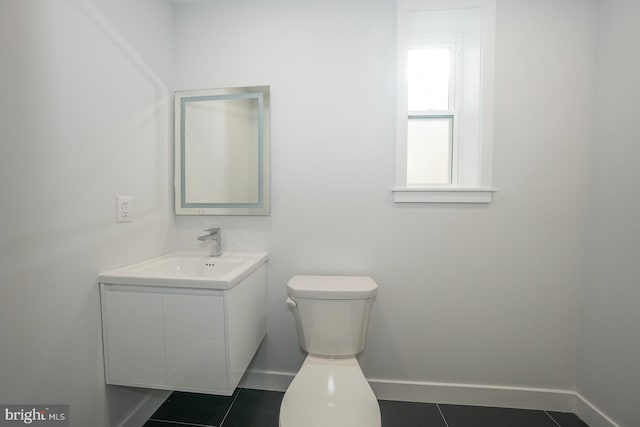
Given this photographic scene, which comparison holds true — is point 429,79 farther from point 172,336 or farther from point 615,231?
point 172,336

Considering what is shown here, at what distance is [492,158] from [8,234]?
6.54 ft

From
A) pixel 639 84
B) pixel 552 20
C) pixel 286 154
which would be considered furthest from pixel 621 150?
pixel 286 154

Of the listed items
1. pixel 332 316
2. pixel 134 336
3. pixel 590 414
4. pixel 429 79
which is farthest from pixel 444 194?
pixel 134 336

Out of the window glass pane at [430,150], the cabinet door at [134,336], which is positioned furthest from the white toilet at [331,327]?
the window glass pane at [430,150]

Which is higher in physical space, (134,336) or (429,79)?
(429,79)

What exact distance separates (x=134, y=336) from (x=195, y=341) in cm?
27

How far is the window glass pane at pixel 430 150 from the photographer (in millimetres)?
1524

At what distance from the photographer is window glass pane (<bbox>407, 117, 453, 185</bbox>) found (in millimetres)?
1524

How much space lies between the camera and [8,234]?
73 cm

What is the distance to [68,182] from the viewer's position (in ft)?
2.96

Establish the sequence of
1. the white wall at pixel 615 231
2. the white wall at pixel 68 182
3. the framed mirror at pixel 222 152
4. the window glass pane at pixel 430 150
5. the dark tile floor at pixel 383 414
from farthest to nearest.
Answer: the window glass pane at pixel 430 150 → the framed mirror at pixel 222 152 → the dark tile floor at pixel 383 414 → the white wall at pixel 615 231 → the white wall at pixel 68 182

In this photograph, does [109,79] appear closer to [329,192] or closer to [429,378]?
[329,192]

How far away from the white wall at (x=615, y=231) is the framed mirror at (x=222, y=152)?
1.73 meters

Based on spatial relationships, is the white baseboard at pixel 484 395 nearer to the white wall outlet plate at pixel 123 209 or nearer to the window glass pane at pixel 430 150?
the window glass pane at pixel 430 150
